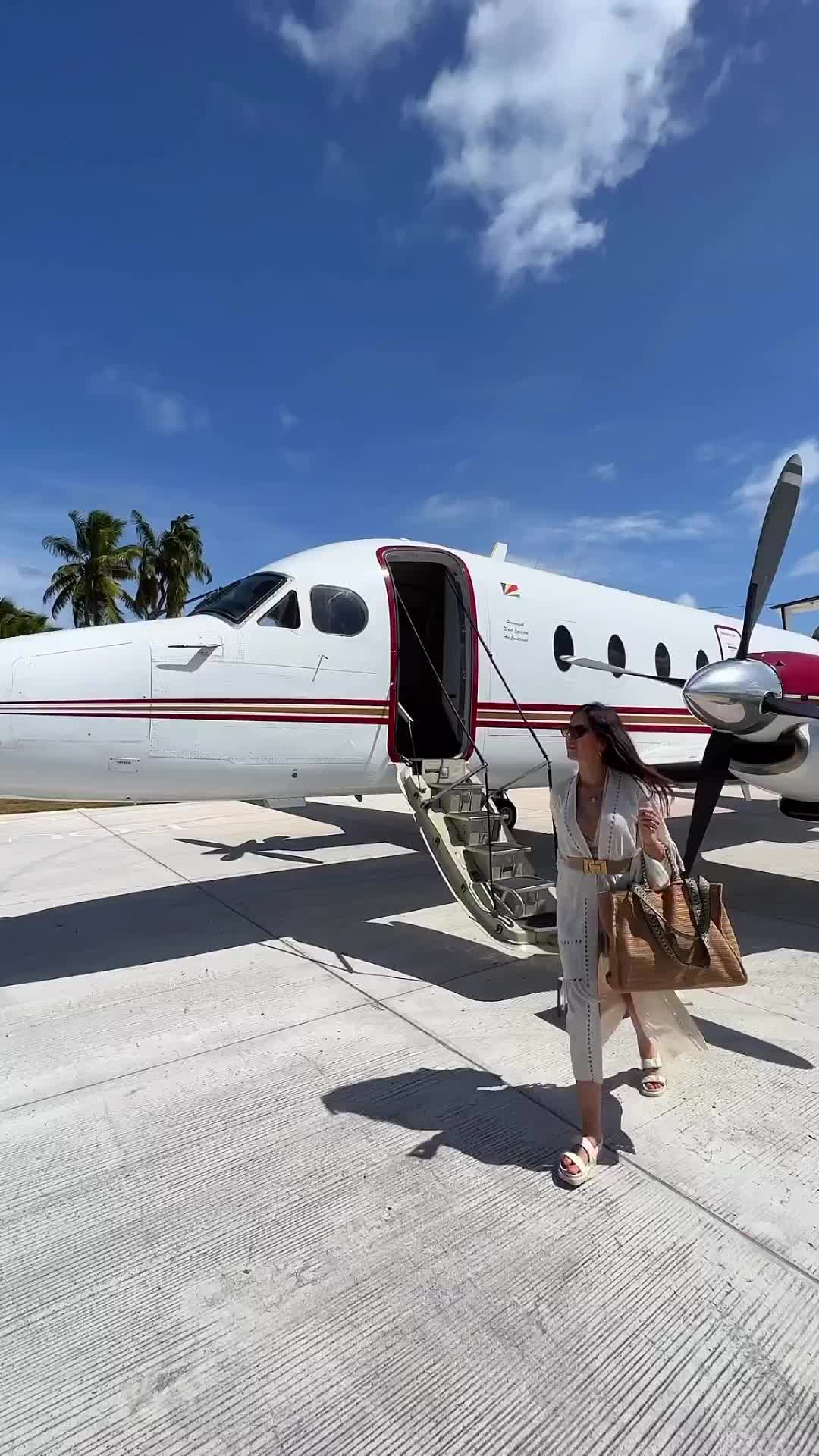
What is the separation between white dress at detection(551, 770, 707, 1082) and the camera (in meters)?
3.04

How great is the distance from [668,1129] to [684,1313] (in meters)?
1.06

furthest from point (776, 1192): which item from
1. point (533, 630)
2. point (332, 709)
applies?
point (533, 630)

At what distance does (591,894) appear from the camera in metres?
3.11

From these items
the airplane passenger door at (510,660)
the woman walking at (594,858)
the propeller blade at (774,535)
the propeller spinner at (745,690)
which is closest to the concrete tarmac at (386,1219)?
the woman walking at (594,858)

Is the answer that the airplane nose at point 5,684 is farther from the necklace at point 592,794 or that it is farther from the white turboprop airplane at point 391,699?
the necklace at point 592,794

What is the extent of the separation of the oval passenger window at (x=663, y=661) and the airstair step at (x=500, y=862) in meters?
4.00

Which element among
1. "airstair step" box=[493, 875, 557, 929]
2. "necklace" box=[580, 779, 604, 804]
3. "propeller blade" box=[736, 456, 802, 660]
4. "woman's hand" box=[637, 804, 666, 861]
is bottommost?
"airstair step" box=[493, 875, 557, 929]

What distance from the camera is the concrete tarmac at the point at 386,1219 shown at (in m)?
2.09

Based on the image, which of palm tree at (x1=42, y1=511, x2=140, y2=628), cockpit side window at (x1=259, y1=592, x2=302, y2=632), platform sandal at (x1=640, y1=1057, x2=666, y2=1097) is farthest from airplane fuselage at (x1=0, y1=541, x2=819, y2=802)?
palm tree at (x1=42, y1=511, x2=140, y2=628)

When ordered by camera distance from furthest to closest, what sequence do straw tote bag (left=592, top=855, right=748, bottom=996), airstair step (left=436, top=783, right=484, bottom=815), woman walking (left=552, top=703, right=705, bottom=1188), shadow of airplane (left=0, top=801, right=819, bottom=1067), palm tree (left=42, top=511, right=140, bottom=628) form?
palm tree (left=42, top=511, right=140, bottom=628) → airstair step (left=436, top=783, right=484, bottom=815) → shadow of airplane (left=0, top=801, right=819, bottom=1067) → woman walking (left=552, top=703, right=705, bottom=1188) → straw tote bag (left=592, top=855, right=748, bottom=996)

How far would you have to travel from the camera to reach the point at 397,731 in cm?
649

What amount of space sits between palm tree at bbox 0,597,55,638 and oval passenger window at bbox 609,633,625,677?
155 ft

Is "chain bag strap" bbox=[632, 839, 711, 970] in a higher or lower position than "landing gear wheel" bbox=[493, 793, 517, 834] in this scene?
higher

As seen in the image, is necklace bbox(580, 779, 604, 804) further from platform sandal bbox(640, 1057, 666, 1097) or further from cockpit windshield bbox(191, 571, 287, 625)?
cockpit windshield bbox(191, 571, 287, 625)
